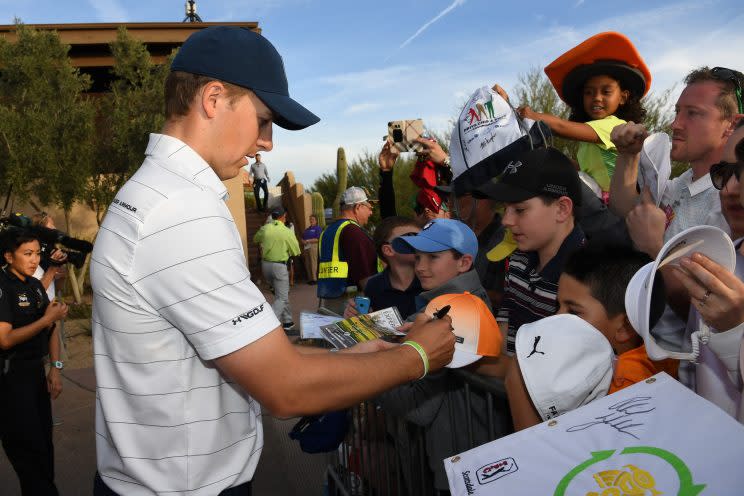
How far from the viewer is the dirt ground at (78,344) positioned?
398 inches

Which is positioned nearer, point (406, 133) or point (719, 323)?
point (719, 323)

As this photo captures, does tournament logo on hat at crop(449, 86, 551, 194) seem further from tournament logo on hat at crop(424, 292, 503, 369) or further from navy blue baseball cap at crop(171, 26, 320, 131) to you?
navy blue baseball cap at crop(171, 26, 320, 131)

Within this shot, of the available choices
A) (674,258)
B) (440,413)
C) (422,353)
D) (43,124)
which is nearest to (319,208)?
(43,124)

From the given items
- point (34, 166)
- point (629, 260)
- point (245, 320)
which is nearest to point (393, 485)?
point (629, 260)

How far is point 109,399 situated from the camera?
1.84 meters

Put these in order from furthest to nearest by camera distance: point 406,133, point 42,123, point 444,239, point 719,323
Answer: point 42,123 < point 406,133 < point 444,239 < point 719,323

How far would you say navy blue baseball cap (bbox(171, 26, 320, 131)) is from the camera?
1.86 meters

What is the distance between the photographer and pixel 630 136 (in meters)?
2.88

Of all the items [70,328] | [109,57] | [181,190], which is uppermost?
[109,57]

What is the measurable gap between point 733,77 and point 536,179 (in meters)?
1.03

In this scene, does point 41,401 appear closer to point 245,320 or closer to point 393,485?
point 393,485

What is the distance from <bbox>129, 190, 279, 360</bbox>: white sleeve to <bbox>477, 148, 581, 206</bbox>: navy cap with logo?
158 centimetres

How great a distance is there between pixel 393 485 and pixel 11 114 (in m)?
16.0

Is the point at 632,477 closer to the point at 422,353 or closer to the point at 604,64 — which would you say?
the point at 422,353
